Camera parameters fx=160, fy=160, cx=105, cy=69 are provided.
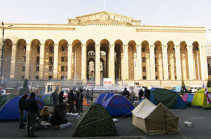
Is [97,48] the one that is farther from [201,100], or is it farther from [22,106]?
[22,106]

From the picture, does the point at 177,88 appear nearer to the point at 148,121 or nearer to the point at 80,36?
the point at 80,36

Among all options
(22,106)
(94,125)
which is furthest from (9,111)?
(94,125)

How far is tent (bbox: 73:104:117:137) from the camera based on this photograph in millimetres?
6160

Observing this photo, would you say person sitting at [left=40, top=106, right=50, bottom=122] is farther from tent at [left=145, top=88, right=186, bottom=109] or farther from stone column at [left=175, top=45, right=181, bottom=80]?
stone column at [left=175, top=45, right=181, bottom=80]

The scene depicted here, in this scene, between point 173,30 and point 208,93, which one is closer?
point 208,93

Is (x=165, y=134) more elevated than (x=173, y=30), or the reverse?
(x=173, y=30)

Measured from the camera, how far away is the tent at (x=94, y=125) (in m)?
6.16

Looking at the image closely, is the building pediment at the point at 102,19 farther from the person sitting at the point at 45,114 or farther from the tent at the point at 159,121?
the tent at the point at 159,121

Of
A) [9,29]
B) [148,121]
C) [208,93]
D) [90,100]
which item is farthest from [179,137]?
[9,29]

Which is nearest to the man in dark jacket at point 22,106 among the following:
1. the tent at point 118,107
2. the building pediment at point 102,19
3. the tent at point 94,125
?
the tent at point 94,125

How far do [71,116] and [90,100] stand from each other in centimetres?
926

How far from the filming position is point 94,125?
20.5 feet

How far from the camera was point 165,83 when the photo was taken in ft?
129

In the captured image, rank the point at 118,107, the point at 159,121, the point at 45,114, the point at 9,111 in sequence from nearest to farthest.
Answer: the point at 159,121 → the point at 45,114 → the point at 9,111 → the point at 118,107
